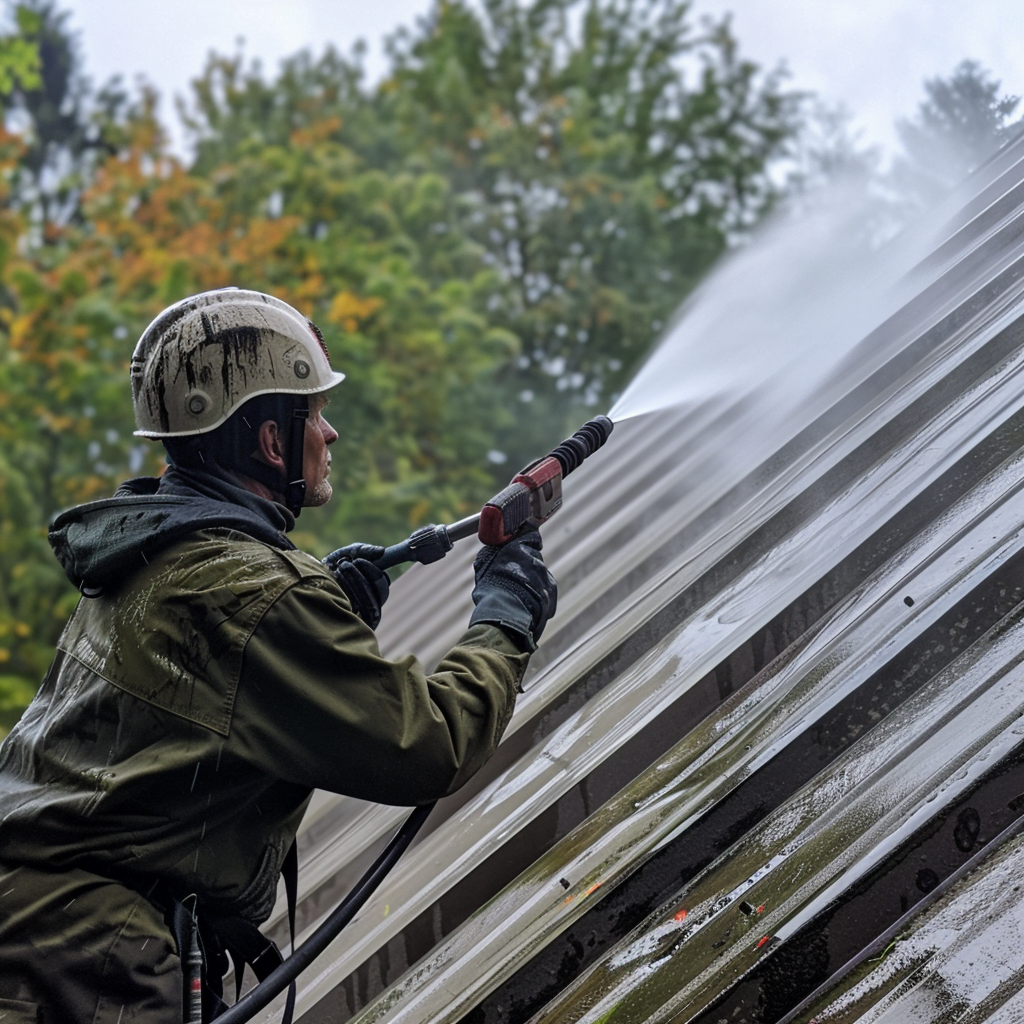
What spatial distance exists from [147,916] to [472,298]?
1916 centimetres

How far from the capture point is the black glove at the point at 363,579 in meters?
2.90

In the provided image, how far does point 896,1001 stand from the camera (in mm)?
1873

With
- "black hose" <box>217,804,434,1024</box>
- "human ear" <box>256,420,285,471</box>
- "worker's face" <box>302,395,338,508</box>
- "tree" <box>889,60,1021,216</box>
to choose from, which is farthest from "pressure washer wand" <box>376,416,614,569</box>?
"tree" <box>889,60,1021,216</box>

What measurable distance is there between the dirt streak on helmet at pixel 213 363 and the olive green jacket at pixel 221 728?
408 mm

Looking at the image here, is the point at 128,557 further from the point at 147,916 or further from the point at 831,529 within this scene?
the point at 831,529

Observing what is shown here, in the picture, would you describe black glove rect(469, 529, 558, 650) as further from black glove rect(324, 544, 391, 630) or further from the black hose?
the black hose

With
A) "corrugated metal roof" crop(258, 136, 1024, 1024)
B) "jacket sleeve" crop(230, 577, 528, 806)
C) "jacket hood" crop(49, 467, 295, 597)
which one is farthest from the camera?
"jacket hood" crop(49, 467, 295, 597)

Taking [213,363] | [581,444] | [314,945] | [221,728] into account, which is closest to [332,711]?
[221,728]

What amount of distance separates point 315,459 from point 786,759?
129cm

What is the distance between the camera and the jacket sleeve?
2.29m

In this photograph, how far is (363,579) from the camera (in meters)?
2.91

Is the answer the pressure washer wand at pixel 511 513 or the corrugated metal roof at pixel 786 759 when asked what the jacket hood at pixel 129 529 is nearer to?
the pressure washer wand at pixel 511 513

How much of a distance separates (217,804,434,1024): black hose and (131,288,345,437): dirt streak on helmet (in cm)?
102

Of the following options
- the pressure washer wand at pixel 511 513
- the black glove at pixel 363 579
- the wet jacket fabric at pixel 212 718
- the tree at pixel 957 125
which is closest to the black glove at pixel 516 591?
the pressure washer wand at pixel 511 513
